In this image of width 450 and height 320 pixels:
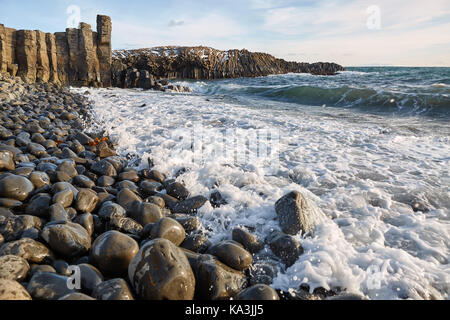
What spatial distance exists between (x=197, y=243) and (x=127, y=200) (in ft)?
Answer: 2.75

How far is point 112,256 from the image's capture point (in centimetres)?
150

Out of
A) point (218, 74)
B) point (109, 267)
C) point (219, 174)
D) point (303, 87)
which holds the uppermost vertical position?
point (218, 74)

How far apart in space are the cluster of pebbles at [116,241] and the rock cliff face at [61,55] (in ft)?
38.2

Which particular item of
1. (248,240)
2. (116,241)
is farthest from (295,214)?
(116,241)

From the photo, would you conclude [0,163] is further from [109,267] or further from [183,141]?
[183,141]

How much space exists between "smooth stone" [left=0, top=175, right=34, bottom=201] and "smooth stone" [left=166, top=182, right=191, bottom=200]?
119 centimetres

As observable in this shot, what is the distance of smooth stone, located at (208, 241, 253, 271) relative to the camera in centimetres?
163

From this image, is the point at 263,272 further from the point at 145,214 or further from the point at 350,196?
the point at 350,196

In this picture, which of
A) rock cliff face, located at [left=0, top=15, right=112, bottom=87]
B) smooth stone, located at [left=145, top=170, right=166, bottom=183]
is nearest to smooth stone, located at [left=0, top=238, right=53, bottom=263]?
smooth stone, located at [left=145, top=170, right=166, bottom=183]

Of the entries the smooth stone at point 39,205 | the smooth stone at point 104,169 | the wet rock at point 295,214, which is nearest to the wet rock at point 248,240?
the wet rock at point 295,214

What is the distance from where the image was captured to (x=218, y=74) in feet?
96.1
